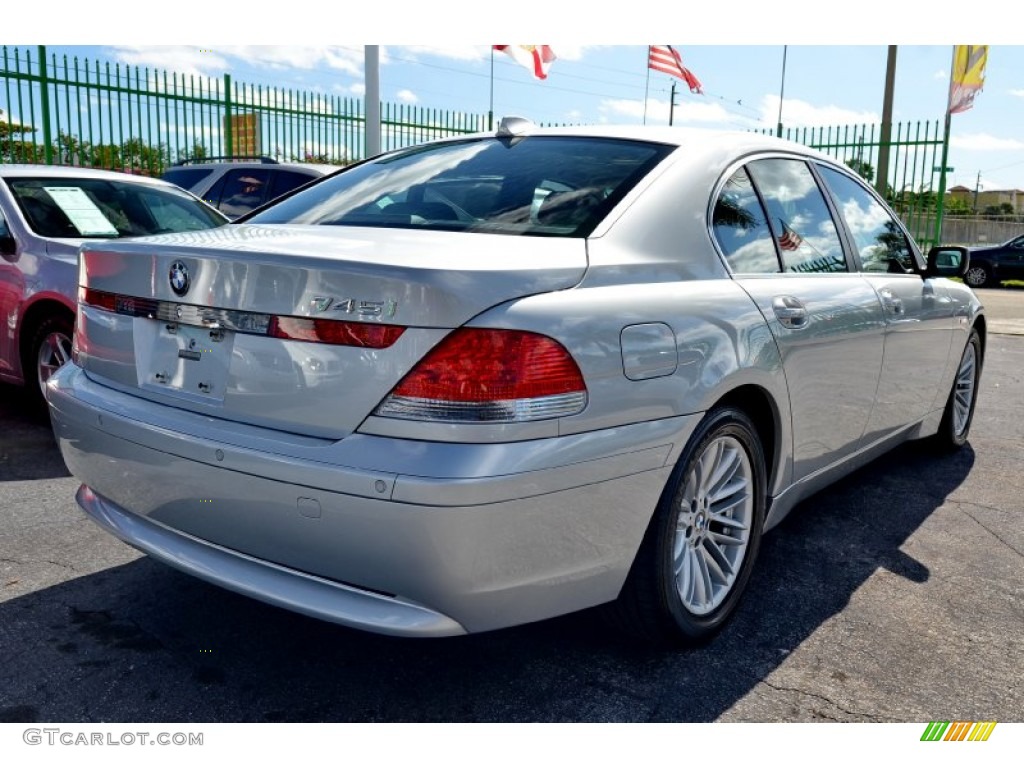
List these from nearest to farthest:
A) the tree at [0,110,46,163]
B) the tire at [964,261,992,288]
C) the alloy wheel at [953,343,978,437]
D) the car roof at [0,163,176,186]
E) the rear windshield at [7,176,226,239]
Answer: the alloy wheel at [953,343,978,437]
the rear windshield at [7,176,226,239]
the car roof at [0,163,176,186]
the tree at [0,110,46,163]
the tire at [964,261,992,288]

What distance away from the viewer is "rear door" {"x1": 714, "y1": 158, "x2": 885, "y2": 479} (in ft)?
10.2

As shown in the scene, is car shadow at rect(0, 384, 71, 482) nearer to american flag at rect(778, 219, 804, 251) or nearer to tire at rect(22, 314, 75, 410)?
tire at rect(22, 314, 75, 410)

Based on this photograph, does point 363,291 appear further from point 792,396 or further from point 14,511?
point 14,511

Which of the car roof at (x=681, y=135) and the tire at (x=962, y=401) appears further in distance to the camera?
the tire at (x=962, y=401)

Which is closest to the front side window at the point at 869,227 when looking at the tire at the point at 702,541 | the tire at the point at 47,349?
the tire at the point at 702,541

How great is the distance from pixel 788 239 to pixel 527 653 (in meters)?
1.76

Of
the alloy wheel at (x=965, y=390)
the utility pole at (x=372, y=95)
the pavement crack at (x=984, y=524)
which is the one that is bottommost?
the pavement crack at (x=984, y=524)

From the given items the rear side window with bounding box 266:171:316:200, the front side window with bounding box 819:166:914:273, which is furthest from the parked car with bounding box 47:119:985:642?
the rear side window with bounding box 266:171:316:200

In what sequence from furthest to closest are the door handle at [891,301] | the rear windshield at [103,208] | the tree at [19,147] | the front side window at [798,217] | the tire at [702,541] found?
1. the tree at [19,147]
2. the rear windshield at [103,208]
3. the door handle at [891,301]
4. the front side window at [798,217]
5. the tire at [702,541]

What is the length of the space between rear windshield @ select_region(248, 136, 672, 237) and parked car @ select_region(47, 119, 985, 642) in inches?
0.5

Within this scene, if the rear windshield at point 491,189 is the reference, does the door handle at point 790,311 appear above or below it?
below

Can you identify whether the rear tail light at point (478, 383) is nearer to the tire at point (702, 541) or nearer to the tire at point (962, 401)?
the tire at point (702, 541)

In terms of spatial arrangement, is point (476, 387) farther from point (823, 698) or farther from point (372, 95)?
point (372, 95)

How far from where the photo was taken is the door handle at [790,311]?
3.08 metres
